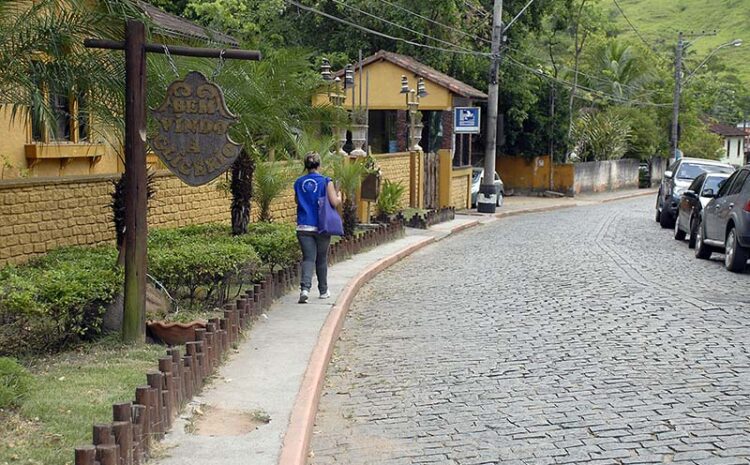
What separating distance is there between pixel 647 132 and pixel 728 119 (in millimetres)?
57260

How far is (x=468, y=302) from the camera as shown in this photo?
1336 cm

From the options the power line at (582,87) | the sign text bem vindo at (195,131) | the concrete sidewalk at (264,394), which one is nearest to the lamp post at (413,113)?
the power line at (582,87)

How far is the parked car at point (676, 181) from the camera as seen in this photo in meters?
27.2

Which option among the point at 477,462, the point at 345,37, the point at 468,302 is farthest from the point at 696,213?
the point at 345,37

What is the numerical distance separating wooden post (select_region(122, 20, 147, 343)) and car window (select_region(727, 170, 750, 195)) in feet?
38.6

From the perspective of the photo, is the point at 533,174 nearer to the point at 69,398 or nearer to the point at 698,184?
the point at 698,184

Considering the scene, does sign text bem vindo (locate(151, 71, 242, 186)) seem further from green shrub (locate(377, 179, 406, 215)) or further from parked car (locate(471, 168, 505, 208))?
parked car (locate(471, 168, 505, 208))

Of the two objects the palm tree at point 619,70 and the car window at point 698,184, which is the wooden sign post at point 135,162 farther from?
the palm tree at point 619,70

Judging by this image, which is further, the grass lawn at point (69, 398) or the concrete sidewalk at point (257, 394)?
the concrete sidewalk at point (257, 394)

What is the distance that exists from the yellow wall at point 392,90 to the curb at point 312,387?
19.9 meters

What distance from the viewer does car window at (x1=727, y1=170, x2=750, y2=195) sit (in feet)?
57.2

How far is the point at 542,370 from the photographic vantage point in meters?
9.12

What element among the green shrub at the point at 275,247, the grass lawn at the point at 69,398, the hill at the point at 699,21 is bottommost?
the grass lawn at the point at 69,398

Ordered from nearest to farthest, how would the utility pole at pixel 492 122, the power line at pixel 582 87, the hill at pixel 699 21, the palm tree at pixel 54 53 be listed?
the palm tree at pixel 54 53
the utility pole at pixel 492 122
the power line at pixel 582 87
the hill at pixel 699 21
